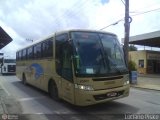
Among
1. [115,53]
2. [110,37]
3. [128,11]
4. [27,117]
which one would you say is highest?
[128,11]

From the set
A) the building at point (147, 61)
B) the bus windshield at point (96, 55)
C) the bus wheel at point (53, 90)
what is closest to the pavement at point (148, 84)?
the bus wheel at point (53, 90)

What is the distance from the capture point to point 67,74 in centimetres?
986

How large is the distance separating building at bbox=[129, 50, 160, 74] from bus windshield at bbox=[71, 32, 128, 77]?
29579mm

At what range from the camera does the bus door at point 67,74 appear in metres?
9.55

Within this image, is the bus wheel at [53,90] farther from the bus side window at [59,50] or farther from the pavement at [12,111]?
the pavement at [12,111]

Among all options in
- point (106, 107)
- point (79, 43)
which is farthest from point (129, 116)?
point (79, 43)

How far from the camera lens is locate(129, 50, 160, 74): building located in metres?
38.9

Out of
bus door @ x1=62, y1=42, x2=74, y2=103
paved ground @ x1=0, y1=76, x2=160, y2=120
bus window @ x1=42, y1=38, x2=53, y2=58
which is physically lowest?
paved ground @ x1=0, y1=76, x2=160, y2=120

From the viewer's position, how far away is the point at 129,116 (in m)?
8.63

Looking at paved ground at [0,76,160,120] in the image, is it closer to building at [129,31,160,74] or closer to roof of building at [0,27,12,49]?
roof of building at [0,27,12,49]

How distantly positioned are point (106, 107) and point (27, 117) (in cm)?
303

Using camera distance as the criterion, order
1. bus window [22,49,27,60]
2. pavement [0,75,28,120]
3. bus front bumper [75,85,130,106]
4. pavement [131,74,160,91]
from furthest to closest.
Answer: pavement [131,74,160,91]
bus window [22,49,27,60]
bus front bumper [75,85,130,106]
pavement [0,75,28,120]

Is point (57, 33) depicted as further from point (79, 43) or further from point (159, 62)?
point (159, 62)

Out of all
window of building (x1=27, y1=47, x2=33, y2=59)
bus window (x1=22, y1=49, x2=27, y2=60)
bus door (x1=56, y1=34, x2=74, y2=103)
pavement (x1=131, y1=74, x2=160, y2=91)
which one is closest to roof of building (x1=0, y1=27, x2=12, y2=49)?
bus door (x1=56, y1=34, x2=74, y2=103)
